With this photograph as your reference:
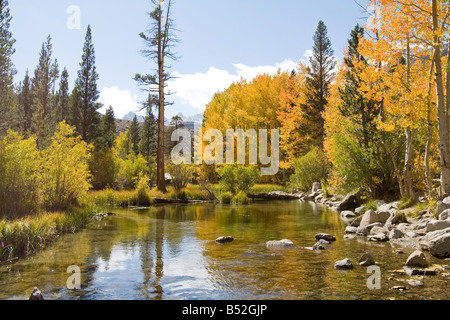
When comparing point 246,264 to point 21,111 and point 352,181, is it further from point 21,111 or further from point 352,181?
point 21,111

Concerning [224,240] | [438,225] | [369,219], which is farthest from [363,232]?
[224,240]

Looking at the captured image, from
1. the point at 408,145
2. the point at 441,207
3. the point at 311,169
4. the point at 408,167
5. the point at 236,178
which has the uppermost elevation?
the point at 408,145

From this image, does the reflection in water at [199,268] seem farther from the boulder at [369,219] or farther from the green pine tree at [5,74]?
the green pine tree at [5,74]

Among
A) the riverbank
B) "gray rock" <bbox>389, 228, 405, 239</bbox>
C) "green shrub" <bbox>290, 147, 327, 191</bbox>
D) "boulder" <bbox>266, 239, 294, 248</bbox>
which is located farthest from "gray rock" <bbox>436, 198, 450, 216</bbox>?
"green shrub" <bbox>290, 147, 327, 191</bbox>

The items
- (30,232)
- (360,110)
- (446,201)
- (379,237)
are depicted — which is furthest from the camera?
(360,110)

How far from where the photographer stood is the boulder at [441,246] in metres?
6.79

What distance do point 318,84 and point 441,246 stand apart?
2644 centimetres

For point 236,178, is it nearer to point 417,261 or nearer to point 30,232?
point 30,232

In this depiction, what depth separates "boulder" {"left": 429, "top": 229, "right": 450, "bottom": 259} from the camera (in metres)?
6.79

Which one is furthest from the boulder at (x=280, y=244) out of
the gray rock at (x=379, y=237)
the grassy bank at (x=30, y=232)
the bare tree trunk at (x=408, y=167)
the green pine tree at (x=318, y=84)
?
the green pine tree at (x=318, y=84)

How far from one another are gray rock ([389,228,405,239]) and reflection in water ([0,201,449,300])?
78 cm

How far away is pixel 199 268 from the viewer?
254 inches

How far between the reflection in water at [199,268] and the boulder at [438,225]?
1172 millimetres
